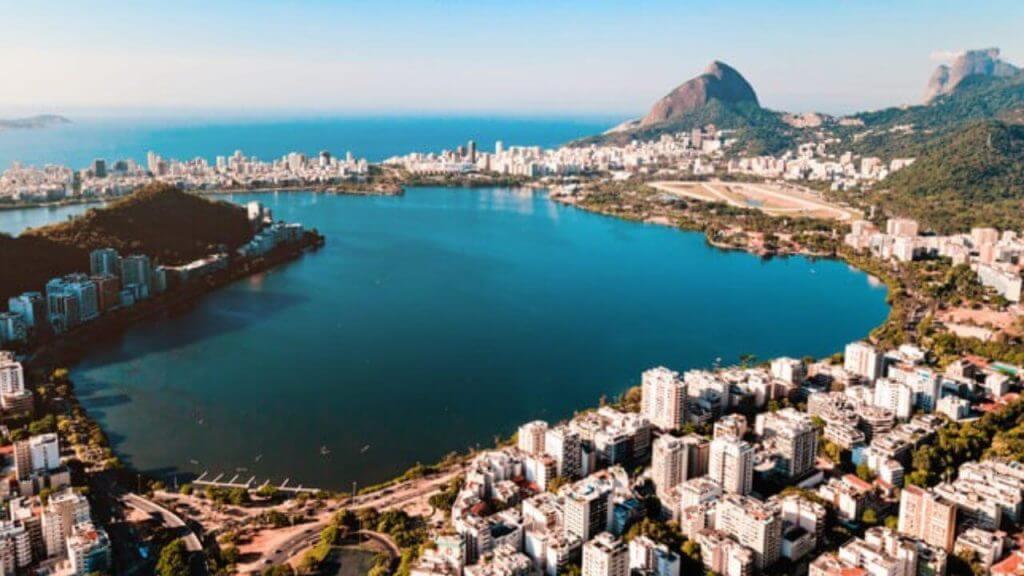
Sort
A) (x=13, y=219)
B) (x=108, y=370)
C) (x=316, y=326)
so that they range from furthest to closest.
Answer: (x=13, y=219), (x=316, y=326), (x=108, y=370)

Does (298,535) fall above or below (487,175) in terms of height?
below

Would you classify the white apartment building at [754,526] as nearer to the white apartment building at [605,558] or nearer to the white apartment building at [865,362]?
the white apartment building at [605,558]

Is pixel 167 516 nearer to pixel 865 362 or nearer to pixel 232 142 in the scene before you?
pixel 865 362

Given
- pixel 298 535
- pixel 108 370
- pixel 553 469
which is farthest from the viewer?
pixel 108 370

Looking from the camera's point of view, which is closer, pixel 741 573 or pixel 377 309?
pixel 741 573

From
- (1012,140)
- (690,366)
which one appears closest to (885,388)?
(690,366)

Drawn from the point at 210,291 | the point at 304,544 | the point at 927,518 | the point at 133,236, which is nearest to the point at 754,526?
the point at 927,518

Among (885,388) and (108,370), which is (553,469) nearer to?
(885,388)

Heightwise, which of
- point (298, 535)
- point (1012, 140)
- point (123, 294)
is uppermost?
point (1012, 140)

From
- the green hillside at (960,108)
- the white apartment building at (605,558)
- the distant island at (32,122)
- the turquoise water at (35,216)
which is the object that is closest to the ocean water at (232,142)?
the distant island at (32,122)
